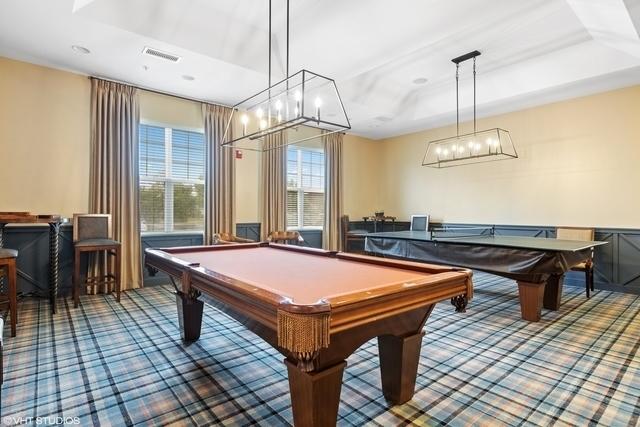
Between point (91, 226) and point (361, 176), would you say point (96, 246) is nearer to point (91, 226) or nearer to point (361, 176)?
point (91, 226)

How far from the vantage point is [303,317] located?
47.4 inches

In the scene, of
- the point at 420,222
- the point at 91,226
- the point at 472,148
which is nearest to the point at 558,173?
the point at 472,148

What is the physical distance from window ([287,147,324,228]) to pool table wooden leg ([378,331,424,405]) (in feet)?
15.8

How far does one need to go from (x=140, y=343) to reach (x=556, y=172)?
6150 mm

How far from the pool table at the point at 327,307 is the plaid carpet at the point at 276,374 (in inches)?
17.3

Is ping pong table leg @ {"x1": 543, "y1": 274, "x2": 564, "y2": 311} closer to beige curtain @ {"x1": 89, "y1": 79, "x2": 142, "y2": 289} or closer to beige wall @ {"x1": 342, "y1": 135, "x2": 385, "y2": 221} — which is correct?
beige wall @ {"x1": 342, "y1": 135, "x2": 385, "y2": 221}

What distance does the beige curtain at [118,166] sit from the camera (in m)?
4.42

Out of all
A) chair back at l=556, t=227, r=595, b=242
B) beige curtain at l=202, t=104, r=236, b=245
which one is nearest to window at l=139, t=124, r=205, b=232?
beige curtain at l=202, t=104, r=236, b=245

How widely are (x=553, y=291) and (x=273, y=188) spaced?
437 centimetres

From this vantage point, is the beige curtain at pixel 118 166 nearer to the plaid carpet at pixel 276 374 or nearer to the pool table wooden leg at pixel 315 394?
the plaid carpet at pixel 276 374

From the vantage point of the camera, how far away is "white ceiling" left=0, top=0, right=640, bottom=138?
321cm

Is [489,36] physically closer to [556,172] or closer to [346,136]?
[556,172]

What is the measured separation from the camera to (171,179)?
5180mm

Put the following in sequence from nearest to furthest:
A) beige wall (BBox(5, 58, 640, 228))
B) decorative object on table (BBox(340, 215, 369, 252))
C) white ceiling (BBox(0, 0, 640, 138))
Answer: white ceiling (BBox(0, 0, 640, 138)), beige wall (BBox(5, 58, 640, 228)), decorative object on table (BBox(340, 215, 369, 252))
